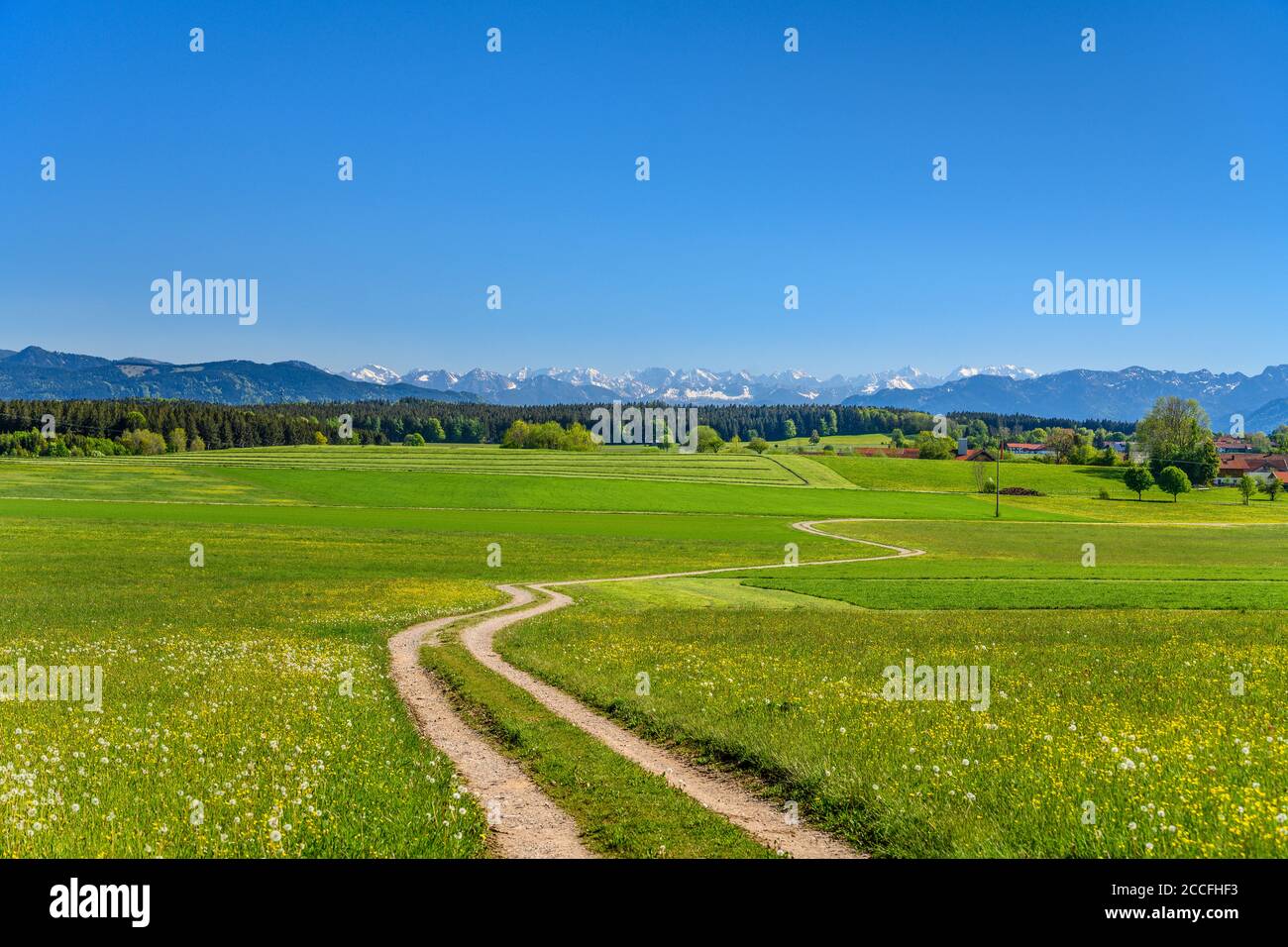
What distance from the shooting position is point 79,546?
200 feet

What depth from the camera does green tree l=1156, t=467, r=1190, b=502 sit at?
147 meters

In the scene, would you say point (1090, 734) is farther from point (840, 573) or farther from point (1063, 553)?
point (1063, 553)

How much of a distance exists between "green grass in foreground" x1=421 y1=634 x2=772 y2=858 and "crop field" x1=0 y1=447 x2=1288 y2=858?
0.26 feet

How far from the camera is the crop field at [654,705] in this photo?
1009 centimetres

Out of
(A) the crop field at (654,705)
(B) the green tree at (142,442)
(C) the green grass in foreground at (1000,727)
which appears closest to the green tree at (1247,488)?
(A) the crop field at (654,705)

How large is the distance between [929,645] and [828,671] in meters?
5.92

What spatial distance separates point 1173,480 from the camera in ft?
483

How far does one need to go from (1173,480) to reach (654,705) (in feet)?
530

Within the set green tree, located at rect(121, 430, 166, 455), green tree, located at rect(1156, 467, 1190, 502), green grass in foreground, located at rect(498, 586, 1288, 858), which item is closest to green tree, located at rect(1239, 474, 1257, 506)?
green tree, located at rect(1156, 467, 1190, 502)

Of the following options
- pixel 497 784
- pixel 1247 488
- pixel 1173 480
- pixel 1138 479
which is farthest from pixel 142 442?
pixel 1247 488

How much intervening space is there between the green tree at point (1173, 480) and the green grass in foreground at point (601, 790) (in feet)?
531

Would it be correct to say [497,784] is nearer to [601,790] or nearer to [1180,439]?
[601,790]

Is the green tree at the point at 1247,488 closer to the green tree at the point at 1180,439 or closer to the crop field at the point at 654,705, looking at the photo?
the green tree at the point at 1180,439
